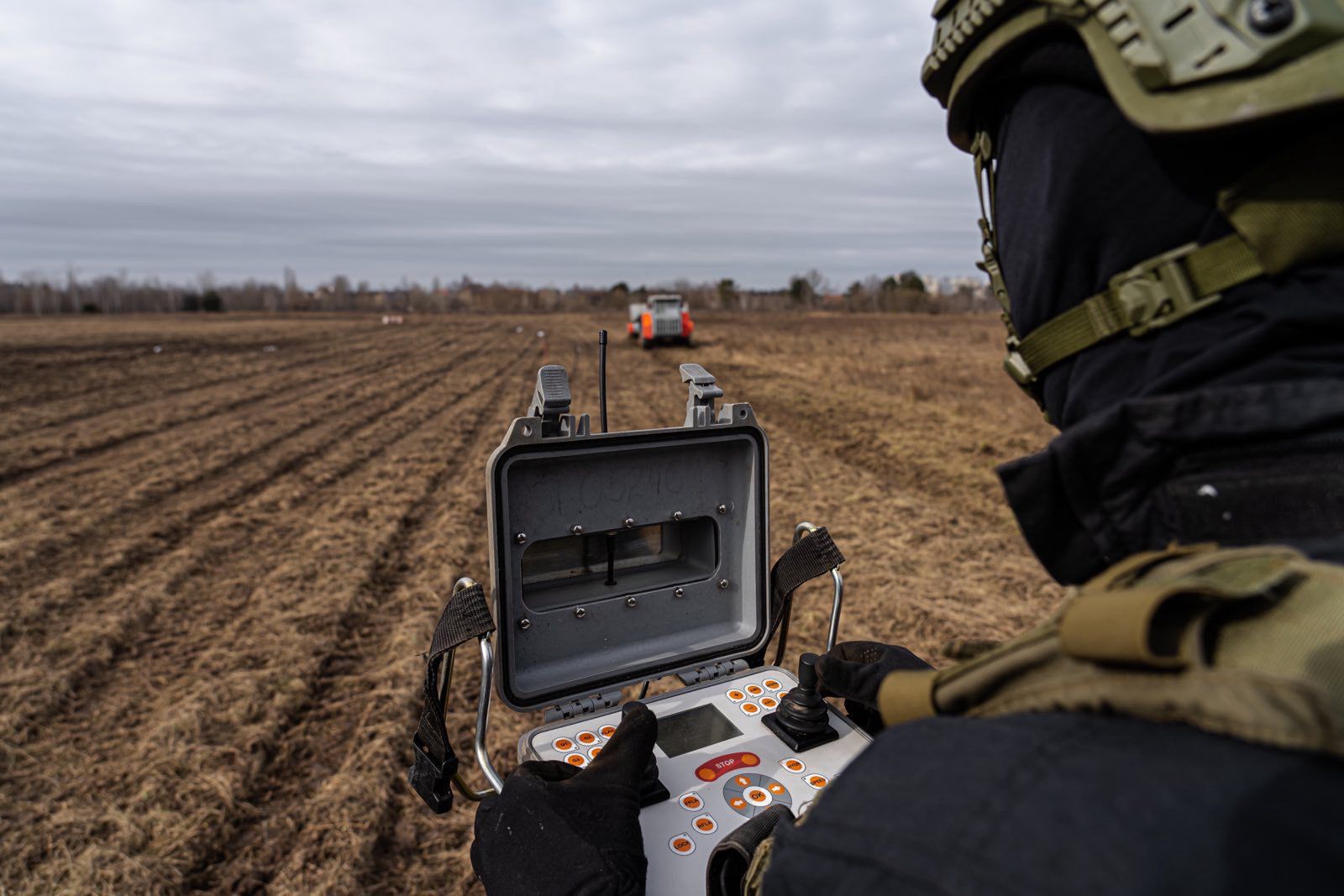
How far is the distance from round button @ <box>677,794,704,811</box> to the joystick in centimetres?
34

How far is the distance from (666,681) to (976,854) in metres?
3.95

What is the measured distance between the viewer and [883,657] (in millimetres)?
1966

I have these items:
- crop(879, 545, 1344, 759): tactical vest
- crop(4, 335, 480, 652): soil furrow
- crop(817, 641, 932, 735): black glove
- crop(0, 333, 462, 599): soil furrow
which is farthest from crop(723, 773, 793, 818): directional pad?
crop(0, 333, 462, 599): soil furrow

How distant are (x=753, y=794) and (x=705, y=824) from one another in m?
0.17

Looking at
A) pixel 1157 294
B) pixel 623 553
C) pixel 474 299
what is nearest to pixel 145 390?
pixel 623 553

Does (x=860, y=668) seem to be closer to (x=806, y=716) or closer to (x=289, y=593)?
(x=806, y=716)

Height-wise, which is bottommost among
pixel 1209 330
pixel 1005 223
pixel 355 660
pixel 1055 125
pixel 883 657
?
pixel 355 660

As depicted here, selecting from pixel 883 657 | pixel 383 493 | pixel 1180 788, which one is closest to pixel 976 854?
pixel 1180 788

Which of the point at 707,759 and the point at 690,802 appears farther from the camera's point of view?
the point at 707,759

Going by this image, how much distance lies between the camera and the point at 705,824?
179 centimetres

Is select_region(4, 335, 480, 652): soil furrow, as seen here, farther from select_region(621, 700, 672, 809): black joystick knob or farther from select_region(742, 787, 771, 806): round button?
select_region(742, 787, 771, 806): round button

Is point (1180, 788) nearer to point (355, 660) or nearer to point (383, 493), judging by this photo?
point (355, 660)

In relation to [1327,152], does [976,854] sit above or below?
below

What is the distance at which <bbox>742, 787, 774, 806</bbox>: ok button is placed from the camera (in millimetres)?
1879
